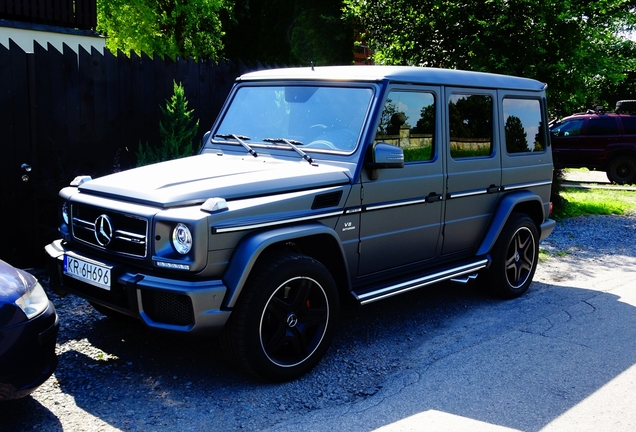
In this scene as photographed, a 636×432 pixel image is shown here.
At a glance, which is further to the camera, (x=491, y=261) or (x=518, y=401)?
(x=491, y=261)

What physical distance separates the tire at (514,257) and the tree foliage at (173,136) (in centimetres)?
355

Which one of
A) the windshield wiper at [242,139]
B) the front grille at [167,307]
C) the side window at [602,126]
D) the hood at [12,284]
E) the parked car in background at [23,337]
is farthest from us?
the side window at [602,126]

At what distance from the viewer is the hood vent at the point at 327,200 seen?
466 cm

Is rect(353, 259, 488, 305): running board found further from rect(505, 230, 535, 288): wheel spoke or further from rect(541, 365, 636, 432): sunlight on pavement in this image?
rect(541, 365, 636, 432): sunlight on pavement

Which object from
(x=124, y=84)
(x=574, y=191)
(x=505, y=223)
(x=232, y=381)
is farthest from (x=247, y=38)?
(x=232, y=381)

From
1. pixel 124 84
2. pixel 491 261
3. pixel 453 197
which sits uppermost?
pixel 124 84

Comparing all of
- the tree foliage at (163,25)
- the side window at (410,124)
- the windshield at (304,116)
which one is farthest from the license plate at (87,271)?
the tree foliage at (163,25)

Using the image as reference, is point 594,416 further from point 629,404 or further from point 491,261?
point 491,261

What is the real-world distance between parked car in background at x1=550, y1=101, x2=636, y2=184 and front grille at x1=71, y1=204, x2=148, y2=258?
51.0 ft

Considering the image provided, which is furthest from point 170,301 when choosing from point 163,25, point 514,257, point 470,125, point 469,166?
point 163,25

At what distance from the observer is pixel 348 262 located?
16.4ft

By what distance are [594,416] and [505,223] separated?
8.54 feet

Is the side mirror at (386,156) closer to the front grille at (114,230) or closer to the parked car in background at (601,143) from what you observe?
the front grille at (114,230)

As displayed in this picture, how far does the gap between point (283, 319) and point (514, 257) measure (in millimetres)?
3090
